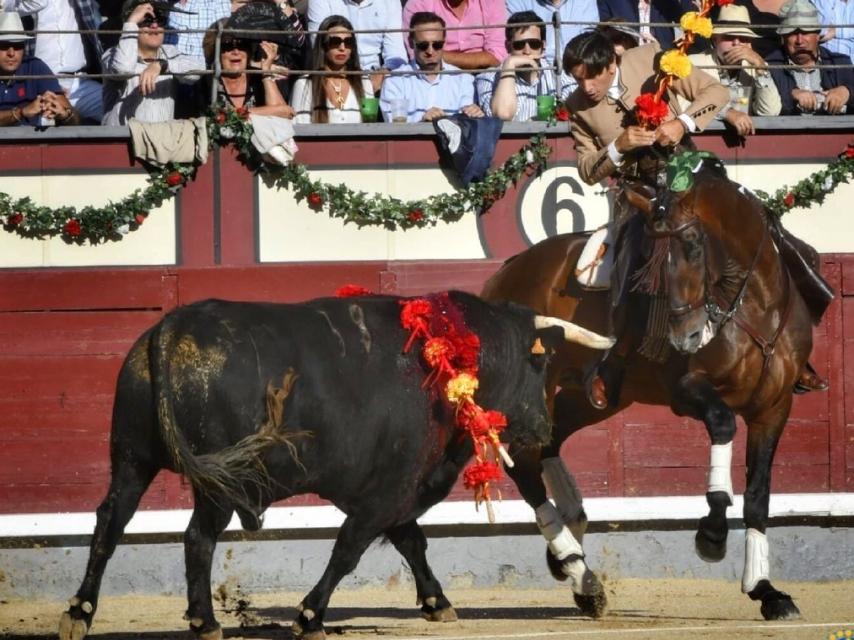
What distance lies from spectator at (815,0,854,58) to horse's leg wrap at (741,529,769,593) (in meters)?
4.16

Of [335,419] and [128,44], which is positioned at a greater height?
[128,44]

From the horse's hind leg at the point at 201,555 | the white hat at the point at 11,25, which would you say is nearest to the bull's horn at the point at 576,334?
the horse's hind leg at the point at 201,555

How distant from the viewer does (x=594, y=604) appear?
28.8 ft

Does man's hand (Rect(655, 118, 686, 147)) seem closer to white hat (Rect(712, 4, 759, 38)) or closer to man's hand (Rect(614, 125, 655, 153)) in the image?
man's hand (Rect(614, 125, 655, 153))

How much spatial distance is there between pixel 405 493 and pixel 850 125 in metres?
4.58

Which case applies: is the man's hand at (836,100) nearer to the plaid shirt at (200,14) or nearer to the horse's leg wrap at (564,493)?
the horse's leg wrap at (564,493)

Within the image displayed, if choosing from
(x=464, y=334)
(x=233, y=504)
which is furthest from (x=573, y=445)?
(x=233, y=504)

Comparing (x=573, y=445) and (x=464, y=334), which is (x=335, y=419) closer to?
(x=464, y=334)

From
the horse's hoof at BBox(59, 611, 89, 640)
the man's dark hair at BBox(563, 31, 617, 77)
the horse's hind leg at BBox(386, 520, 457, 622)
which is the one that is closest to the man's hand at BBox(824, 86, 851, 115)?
the man's dark hair at BBox(563, 31, 617, 77)

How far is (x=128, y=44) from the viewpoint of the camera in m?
10.6

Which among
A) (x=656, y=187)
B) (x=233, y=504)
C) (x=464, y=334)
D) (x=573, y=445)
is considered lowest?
(x=573, y=445)

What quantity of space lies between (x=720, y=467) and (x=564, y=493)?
1229mm

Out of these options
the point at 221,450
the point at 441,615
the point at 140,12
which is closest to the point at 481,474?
the point at 441,615

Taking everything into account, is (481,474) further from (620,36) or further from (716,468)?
(620,36)
